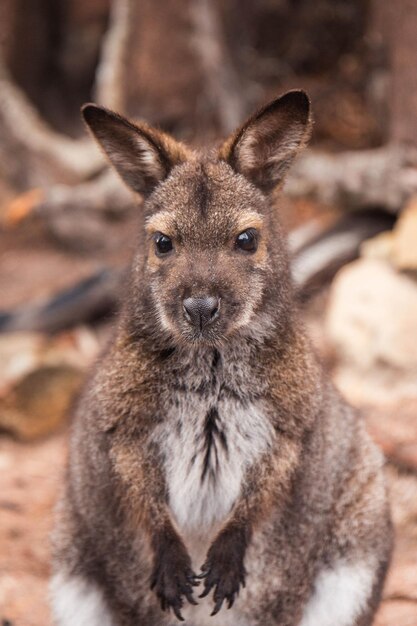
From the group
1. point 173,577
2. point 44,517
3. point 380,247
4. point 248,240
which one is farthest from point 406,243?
point 173,577

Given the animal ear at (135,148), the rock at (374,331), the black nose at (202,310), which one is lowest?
the black nose at (202,310)

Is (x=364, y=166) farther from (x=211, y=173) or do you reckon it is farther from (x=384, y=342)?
(x=211, y=173)

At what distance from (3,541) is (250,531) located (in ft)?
7.09

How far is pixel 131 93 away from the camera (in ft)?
27.6

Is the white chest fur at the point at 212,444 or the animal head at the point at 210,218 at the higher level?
the animal head at the point at 210,218

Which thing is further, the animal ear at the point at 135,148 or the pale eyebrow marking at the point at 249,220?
the animal ear at the point at 135,148

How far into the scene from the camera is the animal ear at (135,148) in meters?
3.43

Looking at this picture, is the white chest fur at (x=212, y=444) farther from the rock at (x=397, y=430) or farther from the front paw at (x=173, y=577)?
the rock at (x=397, y=430)

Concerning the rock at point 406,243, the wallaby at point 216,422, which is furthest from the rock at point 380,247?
the wallaby at point 216,422

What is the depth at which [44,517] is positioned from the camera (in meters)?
5.47

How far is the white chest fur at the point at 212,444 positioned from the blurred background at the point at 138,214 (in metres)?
0.78

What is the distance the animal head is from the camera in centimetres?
323

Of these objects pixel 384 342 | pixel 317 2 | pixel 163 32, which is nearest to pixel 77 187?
pixel 163 32

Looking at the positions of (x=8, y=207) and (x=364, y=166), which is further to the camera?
(x=8, y=207)
